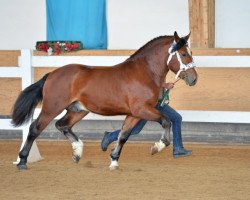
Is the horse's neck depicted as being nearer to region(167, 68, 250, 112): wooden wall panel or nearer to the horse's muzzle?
the horse's muzzle

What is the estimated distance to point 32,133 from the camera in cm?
944

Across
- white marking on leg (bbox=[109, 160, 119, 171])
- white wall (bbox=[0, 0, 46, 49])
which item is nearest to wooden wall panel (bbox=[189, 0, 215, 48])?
white wall (bbox=[0, 0, 46, 49])

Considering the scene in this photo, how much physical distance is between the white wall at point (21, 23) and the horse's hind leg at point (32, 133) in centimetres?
609

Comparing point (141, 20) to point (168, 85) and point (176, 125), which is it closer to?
point (176, 125)

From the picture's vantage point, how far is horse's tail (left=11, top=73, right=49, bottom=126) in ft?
31.1

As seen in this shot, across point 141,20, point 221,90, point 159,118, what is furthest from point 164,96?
point 141,20

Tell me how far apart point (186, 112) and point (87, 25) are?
527cm

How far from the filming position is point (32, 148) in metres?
9.98

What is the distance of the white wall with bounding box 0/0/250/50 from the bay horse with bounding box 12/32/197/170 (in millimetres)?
5466

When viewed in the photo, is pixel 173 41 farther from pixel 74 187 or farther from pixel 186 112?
pixel 74 187

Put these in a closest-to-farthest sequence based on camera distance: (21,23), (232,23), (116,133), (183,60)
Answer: (183,60) → (116,133) → (232,23) → (21,23)

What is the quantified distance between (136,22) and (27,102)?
603 centimetres

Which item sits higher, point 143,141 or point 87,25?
point 87,25

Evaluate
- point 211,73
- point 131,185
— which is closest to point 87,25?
point 211,73
